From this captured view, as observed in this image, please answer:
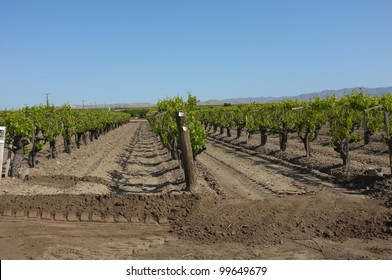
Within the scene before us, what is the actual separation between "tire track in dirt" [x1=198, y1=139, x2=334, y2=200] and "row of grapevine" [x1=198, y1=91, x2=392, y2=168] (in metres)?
1.91

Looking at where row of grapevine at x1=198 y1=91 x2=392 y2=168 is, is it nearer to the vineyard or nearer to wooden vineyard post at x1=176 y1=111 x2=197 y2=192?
the vineyard

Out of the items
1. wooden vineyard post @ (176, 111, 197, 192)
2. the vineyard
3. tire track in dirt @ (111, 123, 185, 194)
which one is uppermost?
wooden vineyard post @ (176, 111, 197, 192)

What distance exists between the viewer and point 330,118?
17.5 meters

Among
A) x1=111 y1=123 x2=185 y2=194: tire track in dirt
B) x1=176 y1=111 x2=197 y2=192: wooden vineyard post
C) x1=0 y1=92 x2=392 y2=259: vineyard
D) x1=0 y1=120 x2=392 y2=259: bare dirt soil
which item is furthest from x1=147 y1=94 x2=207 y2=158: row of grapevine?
x1=176 y1=111 x2=197 y2=192: wooden vineyard post

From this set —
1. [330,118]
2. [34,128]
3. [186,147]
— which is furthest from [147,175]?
[330,118]

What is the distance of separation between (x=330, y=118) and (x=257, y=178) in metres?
6.10

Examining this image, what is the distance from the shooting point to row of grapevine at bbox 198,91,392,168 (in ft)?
46.9

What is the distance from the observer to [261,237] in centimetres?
649

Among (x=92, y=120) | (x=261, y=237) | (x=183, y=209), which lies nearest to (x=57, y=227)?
(x=183, y=209)

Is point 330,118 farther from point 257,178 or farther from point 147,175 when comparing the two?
point 147,175

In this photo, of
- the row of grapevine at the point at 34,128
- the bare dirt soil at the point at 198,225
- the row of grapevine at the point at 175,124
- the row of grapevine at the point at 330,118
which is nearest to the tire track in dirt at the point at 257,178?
the bare dirt soil at the point at 198,225

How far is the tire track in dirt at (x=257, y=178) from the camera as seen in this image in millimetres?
10988

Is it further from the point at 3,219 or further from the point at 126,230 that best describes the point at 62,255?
the point at 3,219

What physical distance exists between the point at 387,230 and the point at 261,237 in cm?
209
